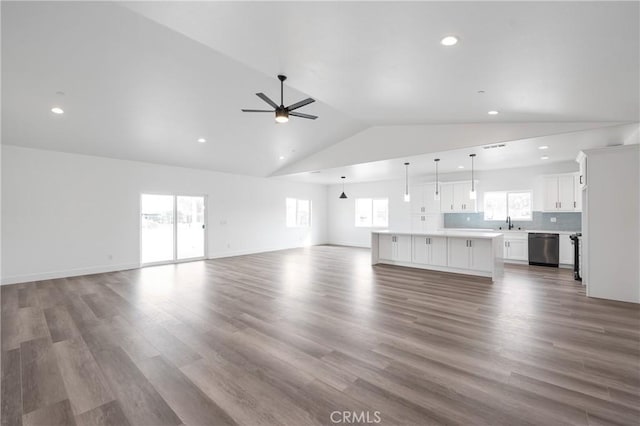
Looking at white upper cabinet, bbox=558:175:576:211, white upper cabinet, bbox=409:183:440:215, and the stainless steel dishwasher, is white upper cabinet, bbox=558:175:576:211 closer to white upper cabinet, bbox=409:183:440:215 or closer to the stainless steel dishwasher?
the stainless steel dishwasher

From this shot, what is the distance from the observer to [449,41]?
8.22ft

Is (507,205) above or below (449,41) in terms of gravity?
below

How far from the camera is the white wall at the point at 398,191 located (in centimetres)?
768

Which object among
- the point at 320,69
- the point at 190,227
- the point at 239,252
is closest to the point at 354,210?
the point at 239,252

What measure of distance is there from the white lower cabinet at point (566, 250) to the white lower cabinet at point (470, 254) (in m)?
2.48

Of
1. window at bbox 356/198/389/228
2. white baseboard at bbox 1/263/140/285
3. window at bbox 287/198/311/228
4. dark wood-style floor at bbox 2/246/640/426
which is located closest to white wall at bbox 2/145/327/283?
white baseboard at bbox 1/263/140/285

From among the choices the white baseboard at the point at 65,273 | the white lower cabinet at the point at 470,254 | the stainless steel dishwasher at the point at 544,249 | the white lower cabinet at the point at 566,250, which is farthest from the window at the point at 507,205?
the white baseboard at the point at 65,273

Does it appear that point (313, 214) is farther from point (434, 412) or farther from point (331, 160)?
point (434, 412)

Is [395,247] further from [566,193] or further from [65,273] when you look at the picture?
[65,273]

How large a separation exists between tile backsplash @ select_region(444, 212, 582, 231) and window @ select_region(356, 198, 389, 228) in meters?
2.61

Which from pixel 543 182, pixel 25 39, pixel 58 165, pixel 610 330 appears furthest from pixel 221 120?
pixel 543 182

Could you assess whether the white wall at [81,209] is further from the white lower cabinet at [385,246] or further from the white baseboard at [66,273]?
the white lower cabinet at [385,246]

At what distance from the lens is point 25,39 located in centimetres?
313

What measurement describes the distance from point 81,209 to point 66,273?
4.61 feet
